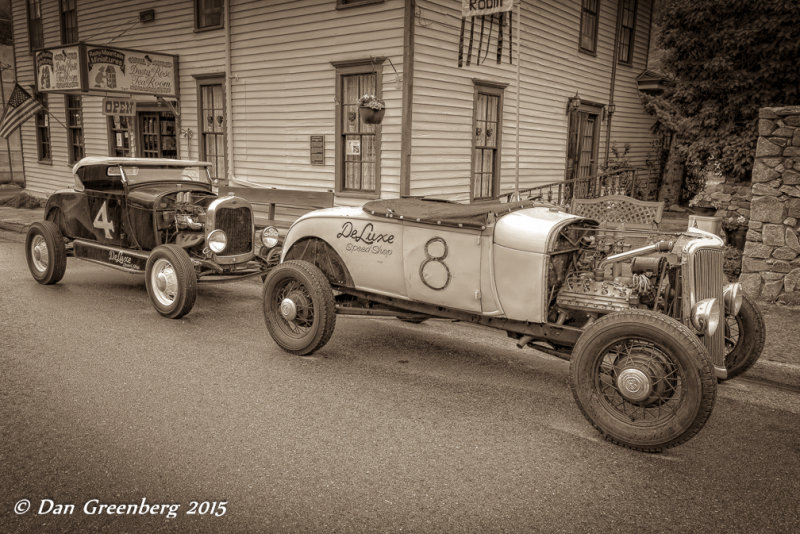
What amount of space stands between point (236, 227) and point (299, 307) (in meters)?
2.28

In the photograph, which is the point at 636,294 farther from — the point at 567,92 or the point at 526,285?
the point at 567,92

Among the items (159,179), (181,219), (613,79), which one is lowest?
(181,219)

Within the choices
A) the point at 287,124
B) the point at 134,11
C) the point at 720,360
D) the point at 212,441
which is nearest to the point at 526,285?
the point at 720,360

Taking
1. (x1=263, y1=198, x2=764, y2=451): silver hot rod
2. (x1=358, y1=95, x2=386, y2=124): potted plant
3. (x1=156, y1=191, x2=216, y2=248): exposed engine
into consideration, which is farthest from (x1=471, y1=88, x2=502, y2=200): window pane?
(x1=263, y1=198, x2=764, y2=451): silver hot rod

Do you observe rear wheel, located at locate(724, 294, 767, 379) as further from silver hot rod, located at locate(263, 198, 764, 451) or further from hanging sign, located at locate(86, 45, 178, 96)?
hanging sign, located at locate(86, 45, 178, 96)

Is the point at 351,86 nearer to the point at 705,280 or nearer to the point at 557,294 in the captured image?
the point at 557,294

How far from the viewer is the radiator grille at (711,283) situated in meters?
4.02

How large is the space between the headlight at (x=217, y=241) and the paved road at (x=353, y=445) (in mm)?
1396

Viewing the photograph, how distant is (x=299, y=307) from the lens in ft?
17.8

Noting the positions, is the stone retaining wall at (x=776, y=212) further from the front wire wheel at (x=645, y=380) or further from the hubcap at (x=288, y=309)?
the hubcap at (x=288, y=309)

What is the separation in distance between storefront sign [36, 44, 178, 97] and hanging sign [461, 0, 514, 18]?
7772 millimetres

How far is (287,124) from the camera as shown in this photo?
12148 mm

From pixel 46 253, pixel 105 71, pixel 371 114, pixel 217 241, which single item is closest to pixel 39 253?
pixel 46 253

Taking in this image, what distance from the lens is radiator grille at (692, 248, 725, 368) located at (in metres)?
4.02
